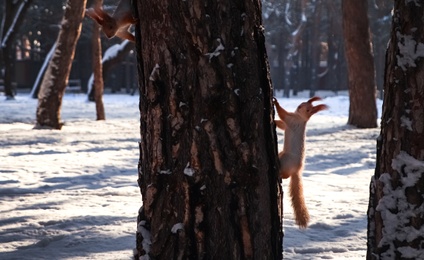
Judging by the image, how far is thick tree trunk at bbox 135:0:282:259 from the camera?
278cm

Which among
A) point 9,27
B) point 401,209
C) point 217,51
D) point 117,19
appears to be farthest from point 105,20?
point 9,27

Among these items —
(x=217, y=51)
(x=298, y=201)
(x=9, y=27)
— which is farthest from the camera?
(x=9, y=27)

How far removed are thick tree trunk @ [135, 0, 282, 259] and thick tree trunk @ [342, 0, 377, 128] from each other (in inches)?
499

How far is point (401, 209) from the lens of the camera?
124 inches

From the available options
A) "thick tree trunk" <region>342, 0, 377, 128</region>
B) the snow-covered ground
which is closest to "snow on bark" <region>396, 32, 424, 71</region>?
the snow-covered ground

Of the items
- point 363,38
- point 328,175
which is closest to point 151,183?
point 328,175

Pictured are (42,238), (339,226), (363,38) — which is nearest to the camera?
(42,238)

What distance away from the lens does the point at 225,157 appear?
9.14 feet

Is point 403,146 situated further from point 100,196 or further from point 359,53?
point 359,53

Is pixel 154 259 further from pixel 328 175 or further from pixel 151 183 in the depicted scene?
pixel 328 175

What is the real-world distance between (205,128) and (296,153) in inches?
32.2

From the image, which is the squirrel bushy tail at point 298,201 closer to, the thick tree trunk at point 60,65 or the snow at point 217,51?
the snow at point 217,51

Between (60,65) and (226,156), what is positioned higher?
(60,65)

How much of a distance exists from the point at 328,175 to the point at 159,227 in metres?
6.37
